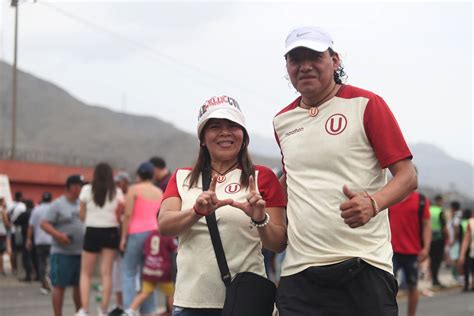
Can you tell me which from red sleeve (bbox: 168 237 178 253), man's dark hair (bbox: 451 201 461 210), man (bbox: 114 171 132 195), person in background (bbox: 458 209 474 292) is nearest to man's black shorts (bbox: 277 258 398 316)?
red sleeve (bbox: 168 237 178 253)

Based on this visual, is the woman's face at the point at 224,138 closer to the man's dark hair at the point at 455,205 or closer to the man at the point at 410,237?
the man at the point at 410,237

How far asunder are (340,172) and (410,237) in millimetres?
5911

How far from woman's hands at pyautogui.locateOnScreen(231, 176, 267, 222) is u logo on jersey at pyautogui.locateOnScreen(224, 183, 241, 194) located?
0.64 ft

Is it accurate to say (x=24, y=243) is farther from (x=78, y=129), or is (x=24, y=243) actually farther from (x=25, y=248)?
(x=78, y=129)

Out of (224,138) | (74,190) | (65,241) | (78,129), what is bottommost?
(65,241)

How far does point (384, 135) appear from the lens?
12.2 ft

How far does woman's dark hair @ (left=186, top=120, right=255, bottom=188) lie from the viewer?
13.8ft

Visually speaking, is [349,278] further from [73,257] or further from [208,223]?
[73,257]

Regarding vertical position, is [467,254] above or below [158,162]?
below

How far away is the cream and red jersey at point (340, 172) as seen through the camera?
373cm

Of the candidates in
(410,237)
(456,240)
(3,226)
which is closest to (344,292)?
(410,237)

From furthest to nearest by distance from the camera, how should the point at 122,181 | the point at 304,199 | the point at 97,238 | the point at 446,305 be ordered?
the point at 446,305, the point at 122,181, the point at 97,238, the point at 304,199

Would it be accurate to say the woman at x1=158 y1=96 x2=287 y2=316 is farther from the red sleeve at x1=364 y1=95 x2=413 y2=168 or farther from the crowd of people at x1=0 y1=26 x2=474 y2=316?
the red sleeve at x1=364 y1=95 x2=413 y2=168

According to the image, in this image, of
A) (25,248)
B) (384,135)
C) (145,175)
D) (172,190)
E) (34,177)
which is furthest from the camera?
(34,177)
